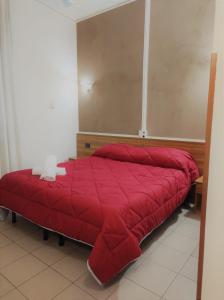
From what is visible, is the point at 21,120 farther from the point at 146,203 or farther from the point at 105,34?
the point at 146,203

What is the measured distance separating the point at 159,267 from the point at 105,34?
3447 millimetres

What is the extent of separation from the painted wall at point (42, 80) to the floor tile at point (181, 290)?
2504 mm

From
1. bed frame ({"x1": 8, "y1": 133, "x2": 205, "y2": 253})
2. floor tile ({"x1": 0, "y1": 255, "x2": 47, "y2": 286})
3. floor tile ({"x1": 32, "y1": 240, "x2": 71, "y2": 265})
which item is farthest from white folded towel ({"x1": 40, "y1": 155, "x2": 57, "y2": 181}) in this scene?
floor tile ({"x1": 0, "y1": 255, "x2": 47, "y2": 286})

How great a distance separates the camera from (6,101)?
2855 mm

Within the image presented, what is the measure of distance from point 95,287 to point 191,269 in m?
0.79

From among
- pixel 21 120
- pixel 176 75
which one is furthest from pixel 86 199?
pixel 176 75

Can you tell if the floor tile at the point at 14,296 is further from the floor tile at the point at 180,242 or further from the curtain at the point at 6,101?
the curtain at the point at 6,101

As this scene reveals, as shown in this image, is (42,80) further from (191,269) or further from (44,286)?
(191,269)

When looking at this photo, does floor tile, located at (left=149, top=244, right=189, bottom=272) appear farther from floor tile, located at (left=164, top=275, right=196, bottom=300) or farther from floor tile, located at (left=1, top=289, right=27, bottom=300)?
floor tile, located at (left=1, top=289, right=27, bottom=300)

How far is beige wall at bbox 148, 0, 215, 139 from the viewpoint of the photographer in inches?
109

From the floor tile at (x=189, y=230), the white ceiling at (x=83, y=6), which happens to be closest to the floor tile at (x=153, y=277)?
the floor tile at (x=189, y=230)

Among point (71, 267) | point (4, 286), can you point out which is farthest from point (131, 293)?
point (4, 286)

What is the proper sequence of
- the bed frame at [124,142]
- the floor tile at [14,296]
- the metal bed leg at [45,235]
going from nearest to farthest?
the floor tile at [14,296]
the metal bed leg at [45,235]
the bed frame at [124,142]

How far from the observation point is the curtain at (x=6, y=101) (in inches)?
109
